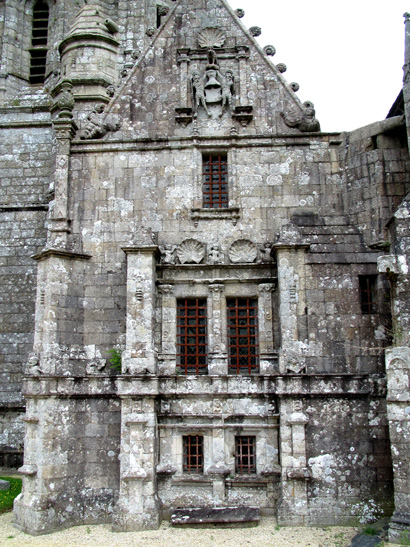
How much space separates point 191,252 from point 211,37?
245 inches

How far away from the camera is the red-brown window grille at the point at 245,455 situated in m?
11.5

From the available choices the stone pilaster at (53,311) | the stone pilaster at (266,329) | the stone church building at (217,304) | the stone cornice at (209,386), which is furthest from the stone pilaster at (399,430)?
the stone pilaster at (53,311)

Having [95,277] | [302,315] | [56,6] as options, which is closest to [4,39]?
[56,6]

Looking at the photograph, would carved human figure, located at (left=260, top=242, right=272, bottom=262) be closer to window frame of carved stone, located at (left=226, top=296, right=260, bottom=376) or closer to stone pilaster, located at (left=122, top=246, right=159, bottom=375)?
window frame of carved stone, located at (left=226, top=296, right=260, bottom=376)

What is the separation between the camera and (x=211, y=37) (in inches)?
551

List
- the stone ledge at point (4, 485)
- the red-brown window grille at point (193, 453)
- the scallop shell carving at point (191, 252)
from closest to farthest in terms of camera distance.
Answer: the red-brown window grille at point (193, 453) → the scallop shell carving at point (191, 252) → the stone ledge at point (4, 485)

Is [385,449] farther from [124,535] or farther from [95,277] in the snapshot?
[95,277]

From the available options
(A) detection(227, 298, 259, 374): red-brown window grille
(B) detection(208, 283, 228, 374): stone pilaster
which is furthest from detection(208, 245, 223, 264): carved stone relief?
(A) detection(227, 298, 259, 374): red-brown window grille

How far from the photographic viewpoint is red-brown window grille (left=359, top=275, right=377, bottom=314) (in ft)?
39.0

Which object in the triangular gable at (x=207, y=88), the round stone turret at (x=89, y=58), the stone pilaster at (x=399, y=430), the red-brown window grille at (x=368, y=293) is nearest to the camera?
the stone pilaster at (x=399, y=430)

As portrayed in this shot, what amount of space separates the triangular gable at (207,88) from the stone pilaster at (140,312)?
3.58 m

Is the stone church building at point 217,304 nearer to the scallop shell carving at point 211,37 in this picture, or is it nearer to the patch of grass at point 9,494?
the scallop shell carving at point 211,37

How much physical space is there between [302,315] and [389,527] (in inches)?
180

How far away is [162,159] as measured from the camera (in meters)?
13.1
